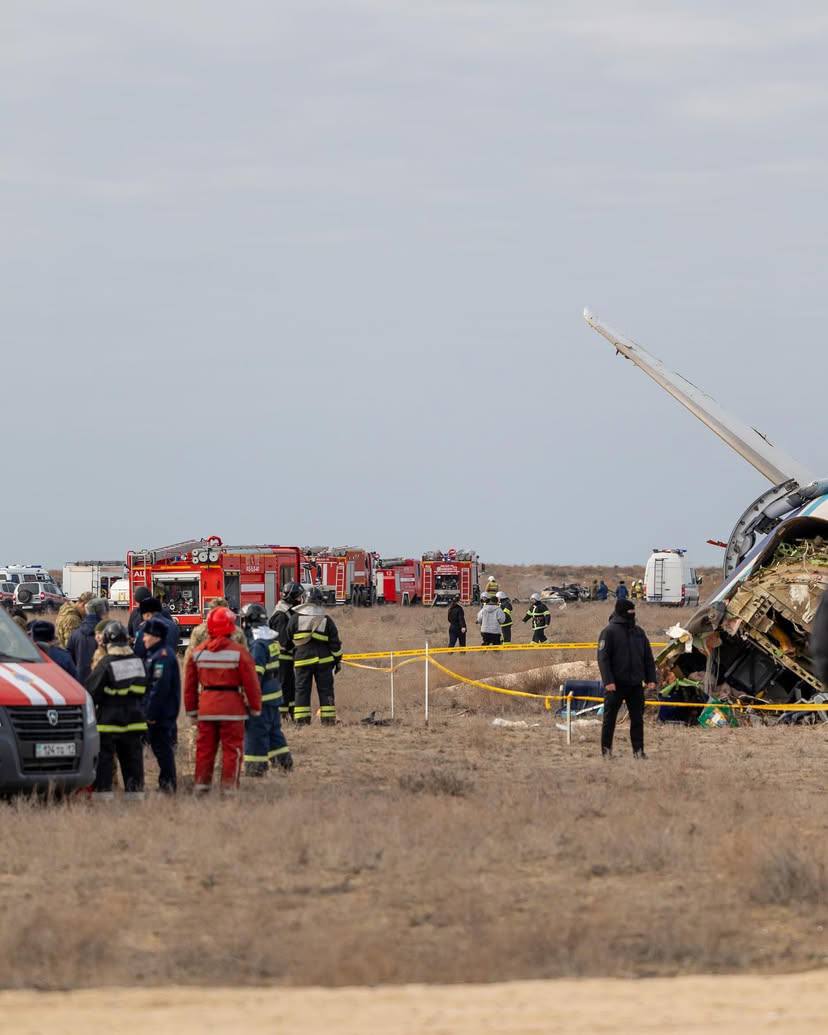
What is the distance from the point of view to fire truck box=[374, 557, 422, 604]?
73.9 meters

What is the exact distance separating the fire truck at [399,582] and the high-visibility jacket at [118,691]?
59.5 metres

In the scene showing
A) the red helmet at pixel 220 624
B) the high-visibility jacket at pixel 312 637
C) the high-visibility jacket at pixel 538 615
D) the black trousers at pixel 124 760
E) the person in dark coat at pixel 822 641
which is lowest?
the black trousers at pixel 124 760

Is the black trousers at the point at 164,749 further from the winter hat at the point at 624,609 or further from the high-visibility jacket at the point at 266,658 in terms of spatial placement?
the winter hat at the point at 624,609

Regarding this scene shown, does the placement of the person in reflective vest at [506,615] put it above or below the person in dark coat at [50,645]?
below

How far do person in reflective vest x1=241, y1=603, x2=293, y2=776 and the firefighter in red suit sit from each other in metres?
1.20

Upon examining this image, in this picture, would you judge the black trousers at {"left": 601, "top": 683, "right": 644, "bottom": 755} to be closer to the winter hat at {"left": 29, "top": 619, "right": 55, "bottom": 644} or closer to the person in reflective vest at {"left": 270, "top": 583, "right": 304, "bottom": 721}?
the person in reflective vest at {"left": 270, "top": 583, "right": 304, "bottom": 721}

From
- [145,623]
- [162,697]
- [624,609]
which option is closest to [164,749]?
[162,697]

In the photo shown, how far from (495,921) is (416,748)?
9883 mm

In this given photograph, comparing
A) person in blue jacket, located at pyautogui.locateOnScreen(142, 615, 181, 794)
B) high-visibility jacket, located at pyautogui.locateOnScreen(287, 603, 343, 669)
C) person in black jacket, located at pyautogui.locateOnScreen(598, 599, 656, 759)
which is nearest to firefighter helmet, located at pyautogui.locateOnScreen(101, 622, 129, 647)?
person in blue jacket, located at pyautogui.locateOnScreen(142, 615, 181, 794)

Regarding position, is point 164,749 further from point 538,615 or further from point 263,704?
point 538,615

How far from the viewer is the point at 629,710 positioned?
1797 cm

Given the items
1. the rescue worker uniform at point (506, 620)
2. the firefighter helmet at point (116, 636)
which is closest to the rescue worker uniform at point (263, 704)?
the firefighter helmet at point (116, 636)

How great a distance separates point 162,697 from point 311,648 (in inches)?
222

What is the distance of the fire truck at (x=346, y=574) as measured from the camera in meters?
66.9
